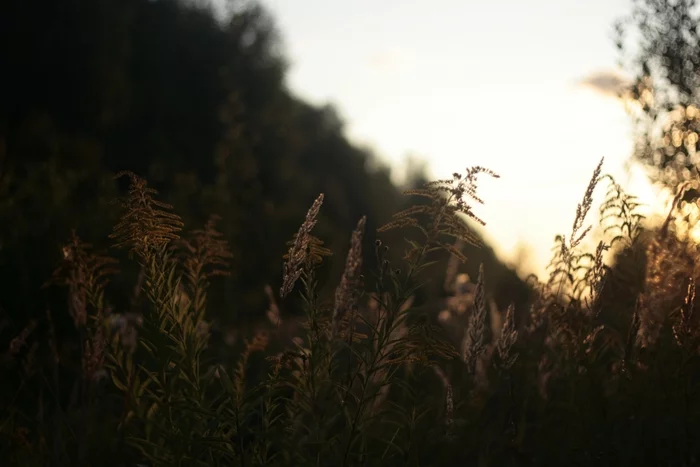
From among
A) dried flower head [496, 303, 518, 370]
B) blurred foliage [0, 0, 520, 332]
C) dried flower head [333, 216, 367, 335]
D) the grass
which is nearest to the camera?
dried flower head [333, 216, 367, 335]

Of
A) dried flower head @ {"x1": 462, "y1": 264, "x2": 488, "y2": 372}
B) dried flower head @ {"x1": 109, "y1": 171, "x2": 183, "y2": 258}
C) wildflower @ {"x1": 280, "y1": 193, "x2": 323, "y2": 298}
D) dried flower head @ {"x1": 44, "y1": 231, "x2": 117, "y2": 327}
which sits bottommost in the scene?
dried flower head @ {"x1": 44, "y1": 231, "x2": 117, "y2": 327}

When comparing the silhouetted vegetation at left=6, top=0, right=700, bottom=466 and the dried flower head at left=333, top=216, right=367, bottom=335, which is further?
the silhouetted vegetation at left=6, top=0, right=700, bottom=466

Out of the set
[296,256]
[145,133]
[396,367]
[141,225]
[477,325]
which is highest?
[145,133]

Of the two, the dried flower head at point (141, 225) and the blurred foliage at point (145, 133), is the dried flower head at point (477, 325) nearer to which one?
the dried flower head at point (141, 225)

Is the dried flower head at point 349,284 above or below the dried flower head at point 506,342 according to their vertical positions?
below

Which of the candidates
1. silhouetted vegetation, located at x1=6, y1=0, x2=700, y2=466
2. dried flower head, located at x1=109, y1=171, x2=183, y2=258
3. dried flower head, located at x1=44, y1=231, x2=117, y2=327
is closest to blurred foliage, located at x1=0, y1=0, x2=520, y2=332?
silhouetted vegetation, located at x1=6, y1=0, x2=700, y2=466

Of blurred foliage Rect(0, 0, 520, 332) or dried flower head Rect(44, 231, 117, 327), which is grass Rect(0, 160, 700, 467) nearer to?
dried flower head Rect(44, 231, 117, 327)

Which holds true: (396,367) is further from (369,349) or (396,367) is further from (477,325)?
(477,325)

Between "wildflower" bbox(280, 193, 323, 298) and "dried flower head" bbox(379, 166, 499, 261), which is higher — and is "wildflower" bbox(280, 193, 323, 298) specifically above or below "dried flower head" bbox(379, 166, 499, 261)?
below

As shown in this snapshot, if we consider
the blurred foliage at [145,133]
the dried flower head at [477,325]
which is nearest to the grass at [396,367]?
the dried flower head at [477,325]

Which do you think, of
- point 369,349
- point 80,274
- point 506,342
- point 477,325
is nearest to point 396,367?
point 369,349

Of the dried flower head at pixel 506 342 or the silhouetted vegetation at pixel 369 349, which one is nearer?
the silhouetted vegetation at pixel 369 349

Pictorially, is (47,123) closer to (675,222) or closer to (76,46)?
(76,46)

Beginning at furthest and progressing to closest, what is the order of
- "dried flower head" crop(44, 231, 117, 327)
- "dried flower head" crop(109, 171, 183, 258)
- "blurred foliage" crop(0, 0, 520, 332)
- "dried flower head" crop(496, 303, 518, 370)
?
"blurred foliage" crop(0, 0, 520, 332)
"dried flower head" crop(496, 303, 518, 370)
"dried flower head" crop(44, 231, 117, 327)
"dried flower head" crop(109, 171, 183, 258)
